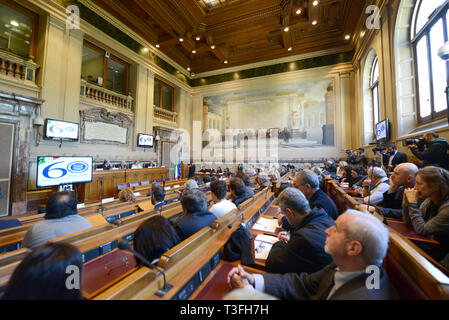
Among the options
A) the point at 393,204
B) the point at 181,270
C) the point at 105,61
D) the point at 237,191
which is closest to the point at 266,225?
the point at 237,191

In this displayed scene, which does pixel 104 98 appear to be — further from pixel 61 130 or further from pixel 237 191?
pixel 237 191

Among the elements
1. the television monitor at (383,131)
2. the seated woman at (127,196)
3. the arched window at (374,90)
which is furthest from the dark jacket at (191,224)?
the arched window at (374,90)

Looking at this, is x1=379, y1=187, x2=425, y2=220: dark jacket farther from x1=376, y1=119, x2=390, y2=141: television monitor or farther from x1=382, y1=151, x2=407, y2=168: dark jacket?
x1=376, y1=119, x2=390, y2=141: television monitor

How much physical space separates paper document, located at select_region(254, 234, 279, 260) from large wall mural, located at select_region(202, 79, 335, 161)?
8.21 m

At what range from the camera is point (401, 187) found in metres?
2.26

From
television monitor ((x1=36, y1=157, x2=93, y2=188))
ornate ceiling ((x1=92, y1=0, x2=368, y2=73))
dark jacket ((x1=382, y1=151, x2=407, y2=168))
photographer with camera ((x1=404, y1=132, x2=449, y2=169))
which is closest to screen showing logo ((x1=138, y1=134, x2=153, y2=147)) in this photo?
television monitor ((x1=36, y1=157, x2=93, y2=188))

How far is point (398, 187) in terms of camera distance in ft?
7.45

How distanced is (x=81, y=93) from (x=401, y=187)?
8204mm

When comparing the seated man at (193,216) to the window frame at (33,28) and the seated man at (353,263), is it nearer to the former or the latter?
the seated man at (353,263)

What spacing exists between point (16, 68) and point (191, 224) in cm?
669

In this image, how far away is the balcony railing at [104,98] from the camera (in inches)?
247
